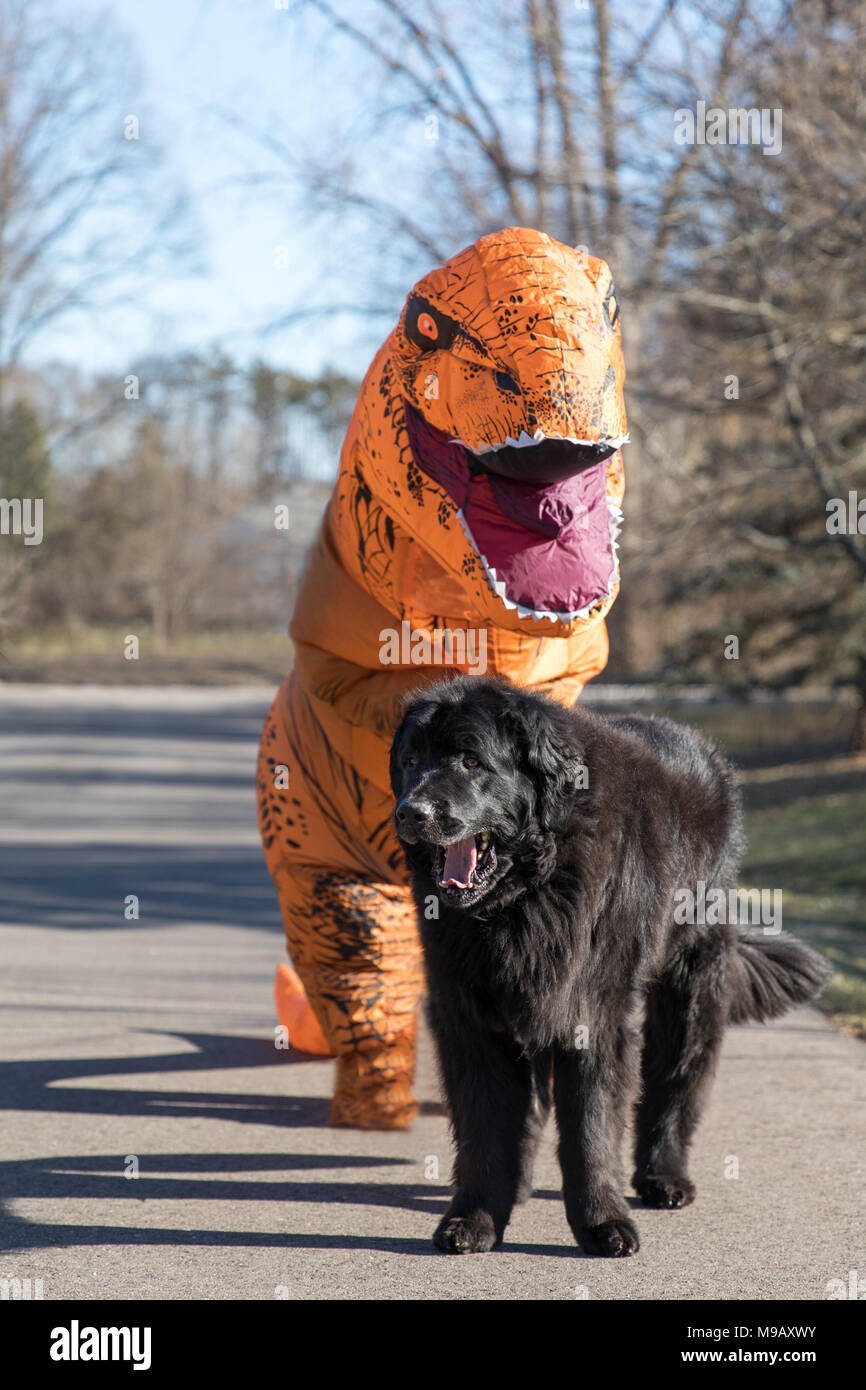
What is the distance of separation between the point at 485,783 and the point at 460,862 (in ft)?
0.65

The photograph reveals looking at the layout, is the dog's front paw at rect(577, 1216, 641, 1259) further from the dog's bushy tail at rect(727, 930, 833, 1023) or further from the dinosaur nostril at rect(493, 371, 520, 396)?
the dinosaur nostril at rect(493, 371, 520, 396)

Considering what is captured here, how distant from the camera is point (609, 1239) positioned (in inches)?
137

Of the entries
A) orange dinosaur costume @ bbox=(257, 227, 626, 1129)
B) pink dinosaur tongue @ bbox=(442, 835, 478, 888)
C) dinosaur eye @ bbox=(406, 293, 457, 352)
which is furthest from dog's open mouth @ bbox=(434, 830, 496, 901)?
dinosaur eye @ bbox=(406, 293, 457, 352)

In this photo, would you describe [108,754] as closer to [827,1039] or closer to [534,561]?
[827,1039]

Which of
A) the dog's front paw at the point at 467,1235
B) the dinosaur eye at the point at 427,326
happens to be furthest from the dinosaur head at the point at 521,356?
the dog's front paw at the point at 467,1235

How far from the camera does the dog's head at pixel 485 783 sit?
3.31 meters

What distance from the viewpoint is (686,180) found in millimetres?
10562

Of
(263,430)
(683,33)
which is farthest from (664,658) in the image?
(263,430)

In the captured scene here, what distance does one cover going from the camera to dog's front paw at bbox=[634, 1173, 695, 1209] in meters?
3.94

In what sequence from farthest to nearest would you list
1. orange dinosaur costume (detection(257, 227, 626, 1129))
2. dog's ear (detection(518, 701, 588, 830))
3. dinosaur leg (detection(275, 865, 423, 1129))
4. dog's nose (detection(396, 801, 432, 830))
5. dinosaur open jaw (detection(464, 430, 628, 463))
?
1. dinosaur leg (detection(275, 865, 423, 1129))
2. orange dinosaur costume (detection(257, 227, 626, 1129))
3. dinosaur open jaw (detection(464, 430, 628, 463))
4. dog's ear (detection(518, 701, 588, 830))
5. dog's nose (detection(396, 801, 432, 830))

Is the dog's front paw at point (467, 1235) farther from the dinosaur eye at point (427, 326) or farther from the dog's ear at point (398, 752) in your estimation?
the dinosaur eye at point (427, 326)

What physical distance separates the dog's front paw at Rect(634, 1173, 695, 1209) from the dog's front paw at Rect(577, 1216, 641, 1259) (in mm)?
428

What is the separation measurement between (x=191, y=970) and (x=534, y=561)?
428 centimetres

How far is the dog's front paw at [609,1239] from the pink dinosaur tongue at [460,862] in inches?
38.0
